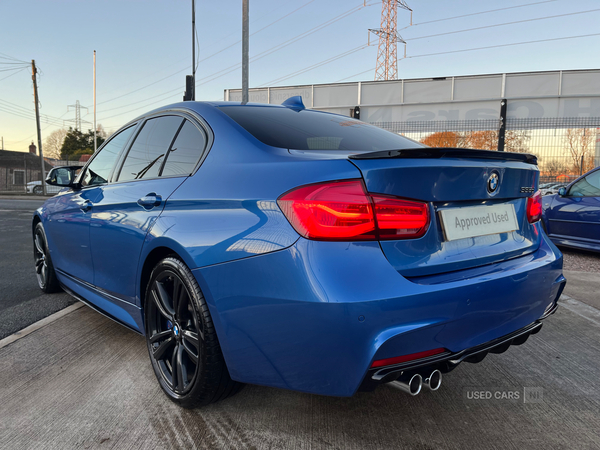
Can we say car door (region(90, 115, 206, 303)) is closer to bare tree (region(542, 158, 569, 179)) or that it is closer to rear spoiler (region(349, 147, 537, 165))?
rear spoiler (region(349, 147, 537, 165))

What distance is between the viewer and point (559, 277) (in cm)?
219

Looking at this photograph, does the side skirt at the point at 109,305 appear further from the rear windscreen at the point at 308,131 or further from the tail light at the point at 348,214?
the tail light at the point at 348,214

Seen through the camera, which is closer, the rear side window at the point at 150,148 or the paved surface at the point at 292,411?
the paved surface at the point at 292,411

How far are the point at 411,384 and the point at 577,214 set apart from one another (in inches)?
232

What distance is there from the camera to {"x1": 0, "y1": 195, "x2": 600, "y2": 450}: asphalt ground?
1.94 meters

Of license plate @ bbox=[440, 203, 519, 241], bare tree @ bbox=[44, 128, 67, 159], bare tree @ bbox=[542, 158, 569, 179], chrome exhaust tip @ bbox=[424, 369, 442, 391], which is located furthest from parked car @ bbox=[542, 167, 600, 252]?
bare tree @ bbox=[44, 128, 67, 159]

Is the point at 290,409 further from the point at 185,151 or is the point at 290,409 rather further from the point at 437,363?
the point at 185,151

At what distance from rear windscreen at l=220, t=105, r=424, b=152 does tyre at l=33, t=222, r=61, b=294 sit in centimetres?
245

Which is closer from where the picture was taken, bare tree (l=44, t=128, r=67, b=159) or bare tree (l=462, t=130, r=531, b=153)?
bare tree (l=462, t=130, r=531, b=153)

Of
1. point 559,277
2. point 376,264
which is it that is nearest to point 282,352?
point 376,264

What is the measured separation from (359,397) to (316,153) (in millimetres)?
1230

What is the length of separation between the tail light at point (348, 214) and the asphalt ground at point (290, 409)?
0.90 m

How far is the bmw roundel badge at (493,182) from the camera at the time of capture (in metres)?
1.95

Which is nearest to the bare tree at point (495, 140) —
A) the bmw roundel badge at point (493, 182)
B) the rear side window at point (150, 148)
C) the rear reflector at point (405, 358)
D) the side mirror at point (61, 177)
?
the side mirror at point (61, 177)
